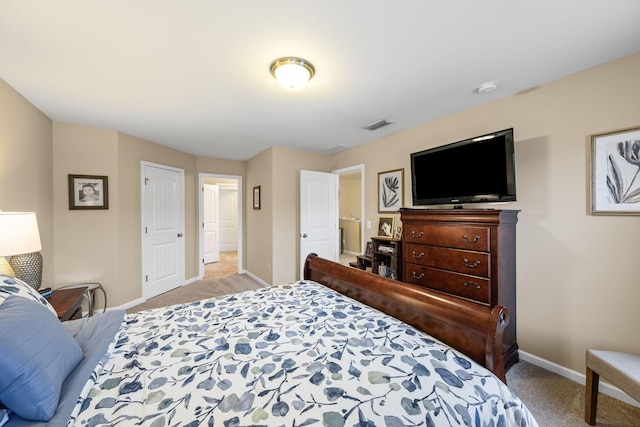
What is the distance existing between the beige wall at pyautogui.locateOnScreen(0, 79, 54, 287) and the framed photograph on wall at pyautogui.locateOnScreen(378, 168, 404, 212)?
147 inches

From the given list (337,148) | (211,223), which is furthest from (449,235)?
(211,223)

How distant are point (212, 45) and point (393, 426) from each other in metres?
2.12

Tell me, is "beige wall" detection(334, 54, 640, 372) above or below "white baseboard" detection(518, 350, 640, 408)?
above

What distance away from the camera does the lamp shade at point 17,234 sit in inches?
62.6

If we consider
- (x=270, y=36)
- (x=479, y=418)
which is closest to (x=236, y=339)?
(x=479, y=418)

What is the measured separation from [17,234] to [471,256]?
3.29 metres

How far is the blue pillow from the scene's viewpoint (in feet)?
2.40

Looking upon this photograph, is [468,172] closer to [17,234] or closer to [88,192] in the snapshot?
[17,234]

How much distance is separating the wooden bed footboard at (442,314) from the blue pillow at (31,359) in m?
1.49

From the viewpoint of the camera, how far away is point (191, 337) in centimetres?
125

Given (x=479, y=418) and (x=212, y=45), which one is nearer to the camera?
(x=479, y=418)

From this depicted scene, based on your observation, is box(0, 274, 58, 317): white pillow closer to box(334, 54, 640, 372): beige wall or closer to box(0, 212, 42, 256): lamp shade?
box(0, 212, 42, 256): lamp shade

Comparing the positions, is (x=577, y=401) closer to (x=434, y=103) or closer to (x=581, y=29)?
(x=581, y=29)

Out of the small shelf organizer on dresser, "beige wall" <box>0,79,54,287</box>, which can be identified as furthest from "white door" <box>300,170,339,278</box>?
"beige wall" <box>0,79,54,287</box>
